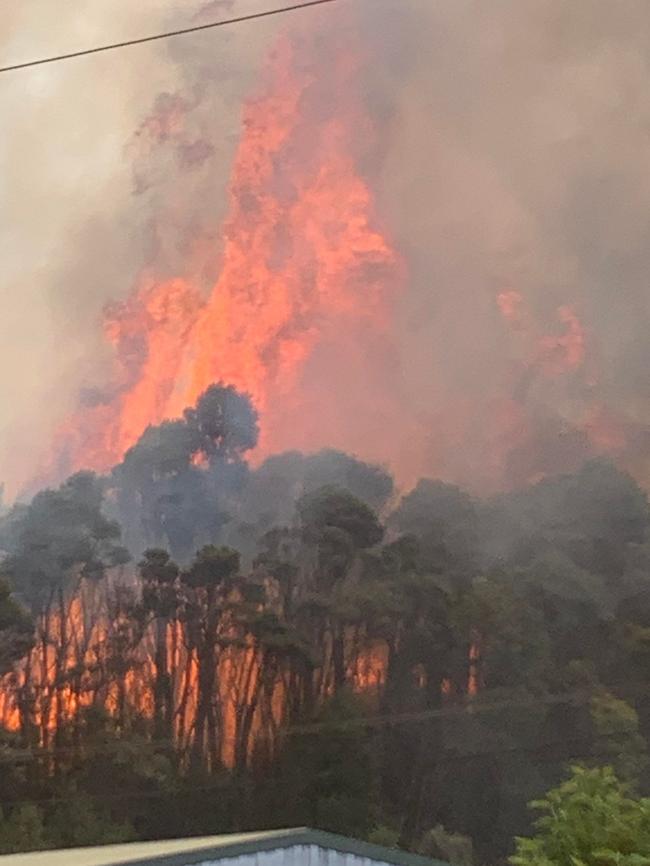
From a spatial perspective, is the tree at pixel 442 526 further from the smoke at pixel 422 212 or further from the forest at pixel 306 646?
the smoke at pixel 422 212

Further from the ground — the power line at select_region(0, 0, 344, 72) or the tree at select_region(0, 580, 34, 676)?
the power line at select_region(0, 0, 344, 72)

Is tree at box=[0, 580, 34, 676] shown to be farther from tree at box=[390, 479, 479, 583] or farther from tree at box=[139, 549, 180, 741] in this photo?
tree at box=[390, 479, 479, 583]

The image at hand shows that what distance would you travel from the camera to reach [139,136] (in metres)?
12.3

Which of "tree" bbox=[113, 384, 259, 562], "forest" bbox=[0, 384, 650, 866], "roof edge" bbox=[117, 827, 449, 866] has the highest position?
"tree" bbox=[113, 384, 259, 562]

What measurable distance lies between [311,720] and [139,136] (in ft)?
21.1

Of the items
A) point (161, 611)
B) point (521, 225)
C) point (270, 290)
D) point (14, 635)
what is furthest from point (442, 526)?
point (14, 635)

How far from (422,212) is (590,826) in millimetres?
5827

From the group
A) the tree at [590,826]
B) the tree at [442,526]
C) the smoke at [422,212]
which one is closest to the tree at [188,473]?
the smoke at [422,212]

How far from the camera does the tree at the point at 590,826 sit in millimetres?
7480

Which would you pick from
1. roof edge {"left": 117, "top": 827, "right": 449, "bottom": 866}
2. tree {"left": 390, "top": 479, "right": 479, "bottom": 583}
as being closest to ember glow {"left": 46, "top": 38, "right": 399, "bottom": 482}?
tree {"left": 390, "top": 479, "right": 479, "bottom": 583}

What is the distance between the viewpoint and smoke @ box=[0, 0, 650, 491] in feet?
33.3

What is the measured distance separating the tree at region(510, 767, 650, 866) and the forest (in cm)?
40

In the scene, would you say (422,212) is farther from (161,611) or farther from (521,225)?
(161,611)

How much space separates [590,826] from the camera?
780 cm
